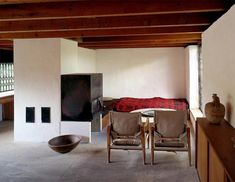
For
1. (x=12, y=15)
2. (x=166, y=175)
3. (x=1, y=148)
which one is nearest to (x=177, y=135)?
(x=166, y=175)

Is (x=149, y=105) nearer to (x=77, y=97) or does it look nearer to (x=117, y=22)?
(x=77, y=97)

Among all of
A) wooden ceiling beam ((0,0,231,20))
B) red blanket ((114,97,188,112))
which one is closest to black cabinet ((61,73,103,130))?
wooden ceiling beam ((0,0,231,20))

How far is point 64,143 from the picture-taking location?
16.5ft

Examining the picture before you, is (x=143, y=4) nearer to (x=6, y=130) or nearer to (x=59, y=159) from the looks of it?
(x=59, y=159)

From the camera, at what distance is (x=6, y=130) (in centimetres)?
670

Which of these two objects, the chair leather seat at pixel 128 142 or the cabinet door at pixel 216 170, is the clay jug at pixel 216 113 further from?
the chair leather seat at pixel 128 142

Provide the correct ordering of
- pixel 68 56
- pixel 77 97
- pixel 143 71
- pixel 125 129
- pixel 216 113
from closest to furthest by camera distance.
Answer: pixel 216 113 < pixel 125 129 < pixel 77 97 < pixel 68 56 < pixel 143 71

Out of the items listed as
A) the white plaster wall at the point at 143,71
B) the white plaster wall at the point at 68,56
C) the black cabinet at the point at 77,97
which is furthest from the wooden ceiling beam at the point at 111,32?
the white plaster wall at the point at 143,71

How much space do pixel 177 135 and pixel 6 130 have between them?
172 inches

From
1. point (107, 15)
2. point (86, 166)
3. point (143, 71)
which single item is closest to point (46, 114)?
point (86, 166)

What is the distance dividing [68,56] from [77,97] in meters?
1.00

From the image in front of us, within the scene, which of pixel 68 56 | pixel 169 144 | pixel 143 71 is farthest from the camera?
pixel 143 71

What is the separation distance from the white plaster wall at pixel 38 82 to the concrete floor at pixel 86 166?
1.77ft

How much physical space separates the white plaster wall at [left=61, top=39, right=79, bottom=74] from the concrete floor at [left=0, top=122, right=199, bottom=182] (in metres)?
1.70
